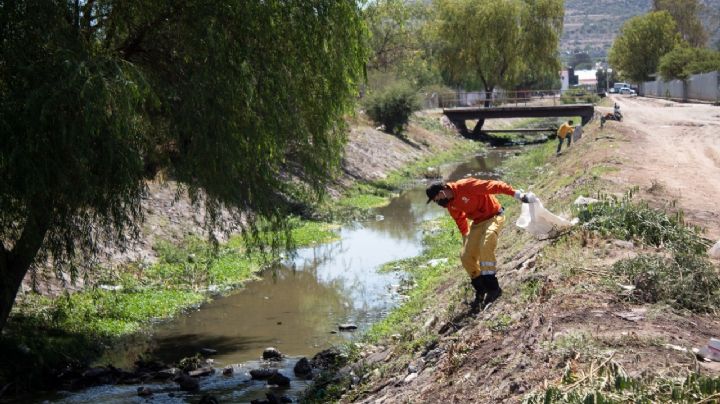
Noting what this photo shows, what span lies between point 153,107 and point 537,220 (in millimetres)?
5223

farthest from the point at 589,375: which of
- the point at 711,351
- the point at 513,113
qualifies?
the point at 513,113

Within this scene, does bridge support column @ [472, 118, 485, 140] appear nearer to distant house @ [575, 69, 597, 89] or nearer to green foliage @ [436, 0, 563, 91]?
green foliage @ [436, 0, 563, 91]

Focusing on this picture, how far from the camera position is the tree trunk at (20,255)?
32.7 feet

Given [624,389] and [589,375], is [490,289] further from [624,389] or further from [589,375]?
[624,389]

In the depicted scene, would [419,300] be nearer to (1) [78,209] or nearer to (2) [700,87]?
(1) [78,209]

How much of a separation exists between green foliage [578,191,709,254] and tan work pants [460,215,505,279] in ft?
Answer: 6.08

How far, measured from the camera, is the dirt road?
1574 cm

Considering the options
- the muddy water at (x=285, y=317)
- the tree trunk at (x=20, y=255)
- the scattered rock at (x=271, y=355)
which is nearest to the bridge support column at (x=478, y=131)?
the muddy water at (x=285, y=317)

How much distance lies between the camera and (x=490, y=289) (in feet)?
34.7

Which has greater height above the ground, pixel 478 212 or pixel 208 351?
pixel 478 212

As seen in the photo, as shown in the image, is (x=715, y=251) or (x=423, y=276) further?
(x=423, y=276)

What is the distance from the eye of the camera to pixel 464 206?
33.8ft

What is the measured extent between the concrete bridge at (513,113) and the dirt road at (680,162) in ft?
43.6

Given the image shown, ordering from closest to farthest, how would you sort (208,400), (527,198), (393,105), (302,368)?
(527,198) < (208,400) < (302,368) < (393,105)
